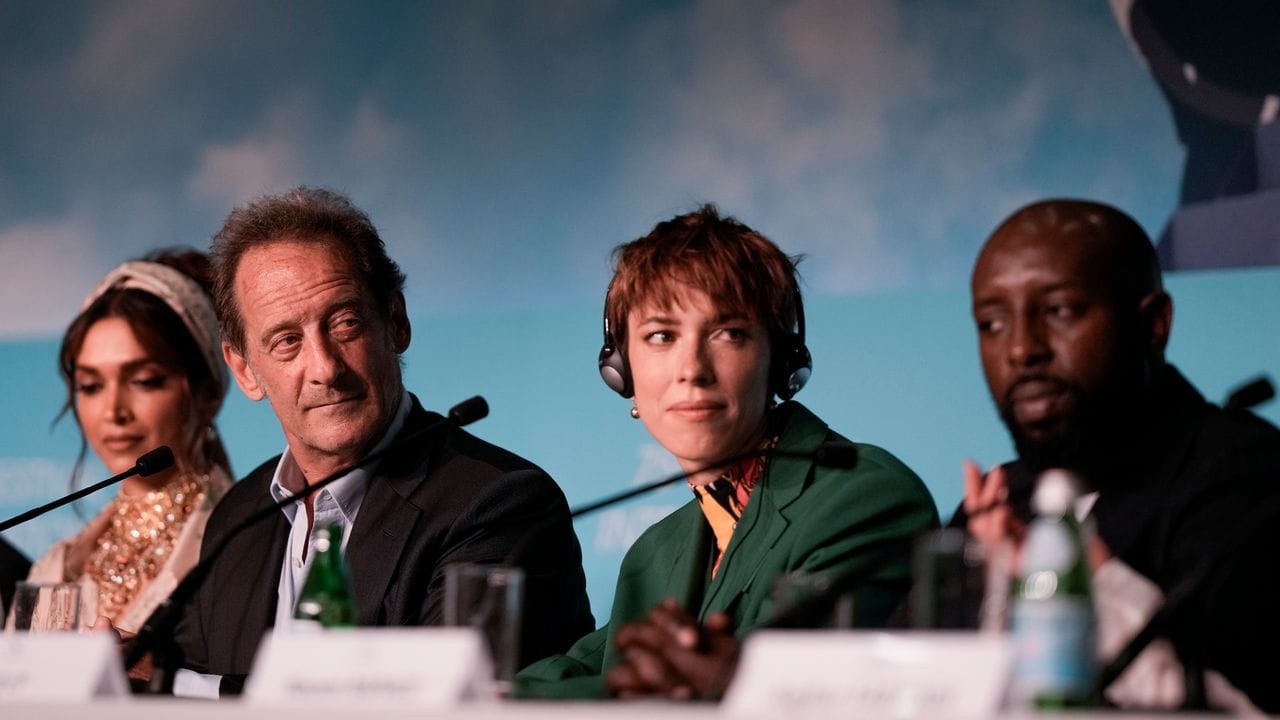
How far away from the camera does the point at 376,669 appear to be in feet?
5.20

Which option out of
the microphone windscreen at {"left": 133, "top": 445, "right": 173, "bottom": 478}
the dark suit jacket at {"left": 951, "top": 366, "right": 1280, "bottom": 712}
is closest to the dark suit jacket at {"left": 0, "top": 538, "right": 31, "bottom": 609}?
the microphone windscreen at {"left": 133, "top": 445, "right": 173, "bottom": 478}

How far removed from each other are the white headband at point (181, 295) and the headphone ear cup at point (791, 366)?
6.17 ft

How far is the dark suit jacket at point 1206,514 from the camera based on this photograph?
74.0 inches

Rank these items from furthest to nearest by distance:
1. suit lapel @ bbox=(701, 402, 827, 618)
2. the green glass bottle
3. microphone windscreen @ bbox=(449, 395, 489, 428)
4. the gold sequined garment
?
the gold sequined garment < suit lapel @ bbox=(701, 402, 827, 618) < microphone windscreen @ bbox=(449, 395, 489, 428) < the green glass bottle

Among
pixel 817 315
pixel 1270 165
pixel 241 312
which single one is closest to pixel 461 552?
pixel 241 312

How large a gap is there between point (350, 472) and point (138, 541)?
1422mm

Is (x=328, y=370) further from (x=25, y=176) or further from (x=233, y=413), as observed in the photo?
(x=25, y=176)

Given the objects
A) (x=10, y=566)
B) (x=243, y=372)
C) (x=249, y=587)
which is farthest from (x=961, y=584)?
(x=10, y=566)

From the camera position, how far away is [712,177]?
3957 millimetres

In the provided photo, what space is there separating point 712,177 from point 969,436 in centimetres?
93

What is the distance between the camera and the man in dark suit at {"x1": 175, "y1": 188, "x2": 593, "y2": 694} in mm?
2977

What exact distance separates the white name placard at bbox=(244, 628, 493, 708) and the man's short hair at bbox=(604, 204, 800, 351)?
125cm

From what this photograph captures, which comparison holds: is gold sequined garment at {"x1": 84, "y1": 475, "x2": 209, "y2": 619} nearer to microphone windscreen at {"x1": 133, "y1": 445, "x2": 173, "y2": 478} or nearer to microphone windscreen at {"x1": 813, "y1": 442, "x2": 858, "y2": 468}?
microphone windscreen at {"x1": 133, "y1": 445, "x2": 173, "y2": 478}

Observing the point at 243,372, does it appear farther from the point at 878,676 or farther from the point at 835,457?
the point at 878,676
